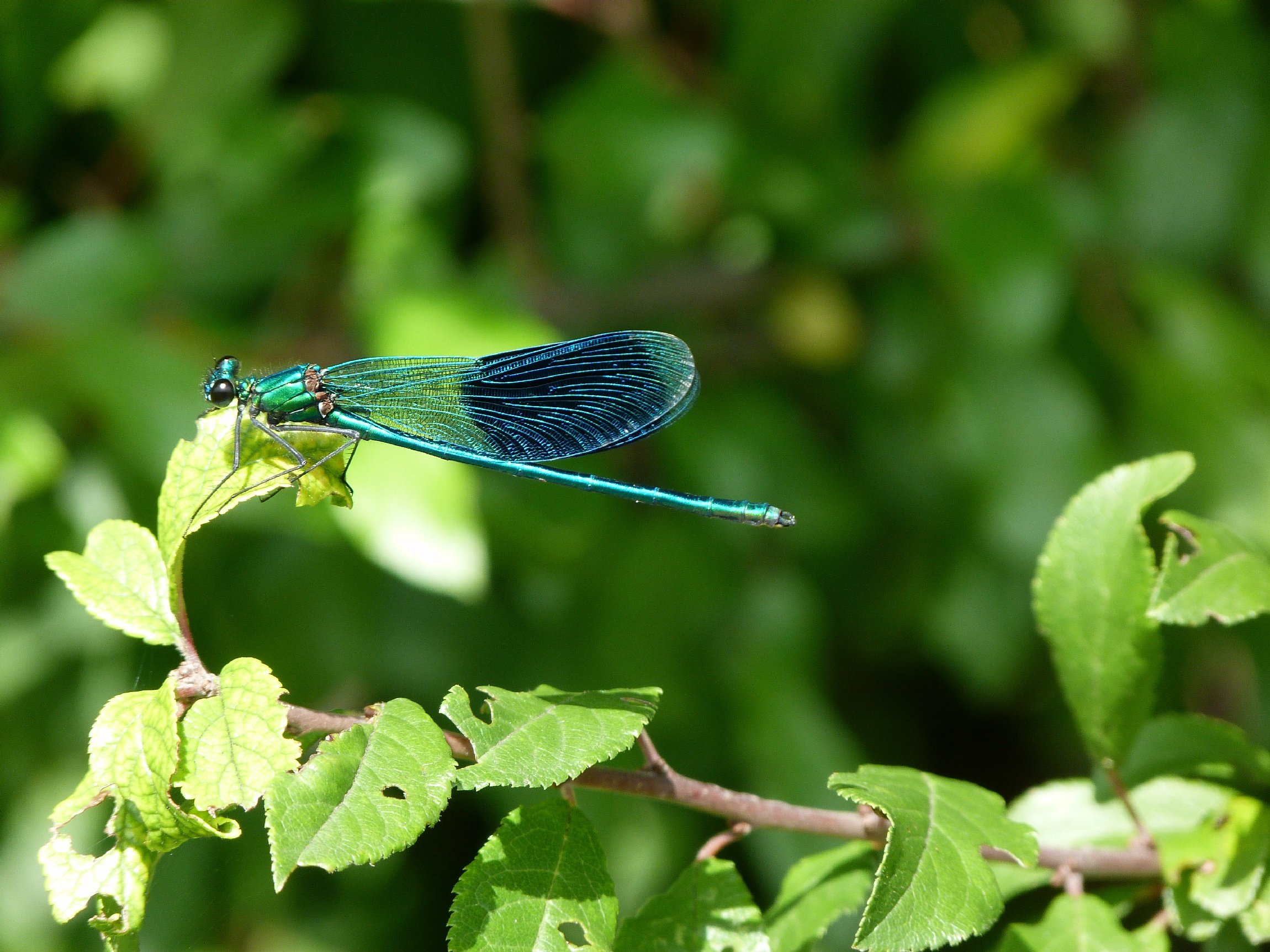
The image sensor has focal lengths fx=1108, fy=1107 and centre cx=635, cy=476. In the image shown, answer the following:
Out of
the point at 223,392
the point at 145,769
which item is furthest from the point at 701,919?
the point at 223,392

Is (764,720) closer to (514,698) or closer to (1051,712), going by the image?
(1051,712)

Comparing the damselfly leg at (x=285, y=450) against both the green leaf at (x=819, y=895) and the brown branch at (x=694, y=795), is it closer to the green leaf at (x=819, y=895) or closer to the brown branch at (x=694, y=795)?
the brown branch at (x=694, y=795)

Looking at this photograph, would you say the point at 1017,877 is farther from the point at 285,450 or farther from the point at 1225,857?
the point at 285,450

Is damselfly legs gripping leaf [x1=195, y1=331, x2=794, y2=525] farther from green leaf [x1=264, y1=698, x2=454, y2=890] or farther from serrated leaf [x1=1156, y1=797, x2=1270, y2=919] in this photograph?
green leaf [x1=264, y1=698, x2=454, y2=890]

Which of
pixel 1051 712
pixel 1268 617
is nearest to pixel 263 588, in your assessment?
pixel 1051 712

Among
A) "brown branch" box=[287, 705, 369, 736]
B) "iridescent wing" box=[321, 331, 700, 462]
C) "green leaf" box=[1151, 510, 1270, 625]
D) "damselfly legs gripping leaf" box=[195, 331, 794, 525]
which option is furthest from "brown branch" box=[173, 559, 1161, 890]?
"iridescent wing" box=[321, 331, 700, 462]

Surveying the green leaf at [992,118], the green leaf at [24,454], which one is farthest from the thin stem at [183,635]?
the green leaf at [992,118]
